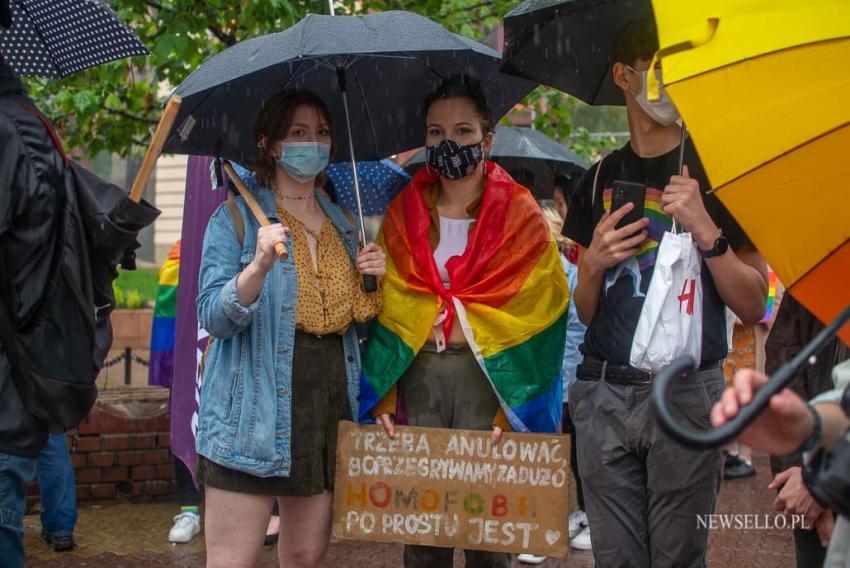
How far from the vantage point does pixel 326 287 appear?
13.8 feet

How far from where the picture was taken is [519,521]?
409 cm

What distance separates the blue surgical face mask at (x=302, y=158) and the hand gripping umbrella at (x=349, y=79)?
219 millimetres

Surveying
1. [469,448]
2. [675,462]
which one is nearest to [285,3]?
[469,448]

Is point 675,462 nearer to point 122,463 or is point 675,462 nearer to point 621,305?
point 621,305

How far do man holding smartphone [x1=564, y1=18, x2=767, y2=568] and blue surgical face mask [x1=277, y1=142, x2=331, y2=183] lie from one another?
1098 mm

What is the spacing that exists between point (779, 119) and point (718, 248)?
0.82 meters

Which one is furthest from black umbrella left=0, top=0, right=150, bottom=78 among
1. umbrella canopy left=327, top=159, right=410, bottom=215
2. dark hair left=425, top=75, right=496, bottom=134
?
dark hair left=425, top=75, right=496, bottom=134

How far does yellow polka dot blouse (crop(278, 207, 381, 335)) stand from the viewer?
4129 millimetres

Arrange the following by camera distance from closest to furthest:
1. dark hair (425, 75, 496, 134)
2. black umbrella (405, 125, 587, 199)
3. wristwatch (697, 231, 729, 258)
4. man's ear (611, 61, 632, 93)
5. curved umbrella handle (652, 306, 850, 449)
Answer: curved umbrella handle (652, 306, 850, 449)
wristwatch (697, 231, 729, 258)
man's ear (611, 61, 632, 93)
dark hair (425, 75, 496, 134)
black umbrella (405, 125, 587, 199)

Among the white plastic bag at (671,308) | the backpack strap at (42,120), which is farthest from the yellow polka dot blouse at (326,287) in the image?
the white plastic bag at (671,308)

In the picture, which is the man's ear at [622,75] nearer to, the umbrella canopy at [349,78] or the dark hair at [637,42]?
the dark hair at [637,42]

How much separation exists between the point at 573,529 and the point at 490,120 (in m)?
3.41

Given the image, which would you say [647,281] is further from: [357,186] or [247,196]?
[247,196]

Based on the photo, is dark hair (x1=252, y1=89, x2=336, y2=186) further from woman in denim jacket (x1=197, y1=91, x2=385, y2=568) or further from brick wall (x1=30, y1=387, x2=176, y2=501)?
brick wall (x1=30, y1=387, x2=176, y2=501)
